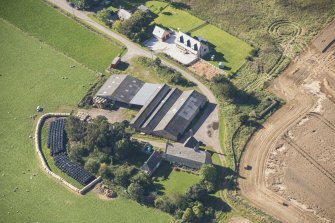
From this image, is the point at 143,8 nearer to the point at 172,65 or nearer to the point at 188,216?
the point at 172,65

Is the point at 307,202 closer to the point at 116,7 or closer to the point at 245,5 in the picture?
the point at 245,5

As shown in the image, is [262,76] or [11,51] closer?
[262,76]

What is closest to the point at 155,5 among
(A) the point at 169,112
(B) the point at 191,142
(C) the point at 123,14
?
(C) the point at 123,14

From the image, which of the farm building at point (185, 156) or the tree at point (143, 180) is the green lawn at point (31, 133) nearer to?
the tree at point (143, 180)

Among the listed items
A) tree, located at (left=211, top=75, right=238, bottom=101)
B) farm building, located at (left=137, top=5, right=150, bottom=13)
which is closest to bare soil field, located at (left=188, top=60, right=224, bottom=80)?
tree, located at (left=211, top=75, right=238, bottom=101)

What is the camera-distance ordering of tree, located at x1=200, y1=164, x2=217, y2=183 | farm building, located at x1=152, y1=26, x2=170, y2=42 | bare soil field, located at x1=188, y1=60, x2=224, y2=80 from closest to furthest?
tree, located at x1=200, y1=164, x2=217, y2=183, bare soil field, located at x1=188, y1=60, x2=224, y2=80, farm building, located at x1=152, y1=26, x2=170, y2=42

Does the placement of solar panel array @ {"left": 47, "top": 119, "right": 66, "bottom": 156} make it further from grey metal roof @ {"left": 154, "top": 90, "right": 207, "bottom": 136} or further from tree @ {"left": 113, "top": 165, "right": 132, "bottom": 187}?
grey metal roof @ {"left": 154, "top": 90, "right": 207, "bottom": 136}

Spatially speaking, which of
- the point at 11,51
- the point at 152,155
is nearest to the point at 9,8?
the point at 11,51
